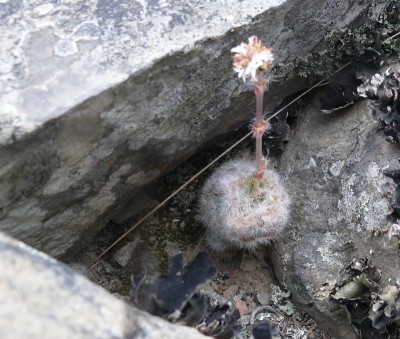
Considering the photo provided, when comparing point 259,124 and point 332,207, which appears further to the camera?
point 332,207

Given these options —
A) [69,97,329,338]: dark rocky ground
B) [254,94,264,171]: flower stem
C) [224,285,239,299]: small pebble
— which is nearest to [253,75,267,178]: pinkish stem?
[254,94,264,171]: flower stem

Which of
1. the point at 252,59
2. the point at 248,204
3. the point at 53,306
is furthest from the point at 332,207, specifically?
the point at 53,306

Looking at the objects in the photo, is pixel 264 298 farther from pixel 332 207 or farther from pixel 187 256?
pixel 332 207

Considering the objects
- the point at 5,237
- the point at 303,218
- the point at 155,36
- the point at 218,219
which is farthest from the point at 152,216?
the point at 5,237

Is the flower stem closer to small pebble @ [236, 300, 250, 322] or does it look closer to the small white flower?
the small white flower

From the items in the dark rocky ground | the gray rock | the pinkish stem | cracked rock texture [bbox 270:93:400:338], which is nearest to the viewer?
the gray rock

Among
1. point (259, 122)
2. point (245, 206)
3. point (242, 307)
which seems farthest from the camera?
point (242, 307)

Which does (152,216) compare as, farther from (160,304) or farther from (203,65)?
(160,304)
